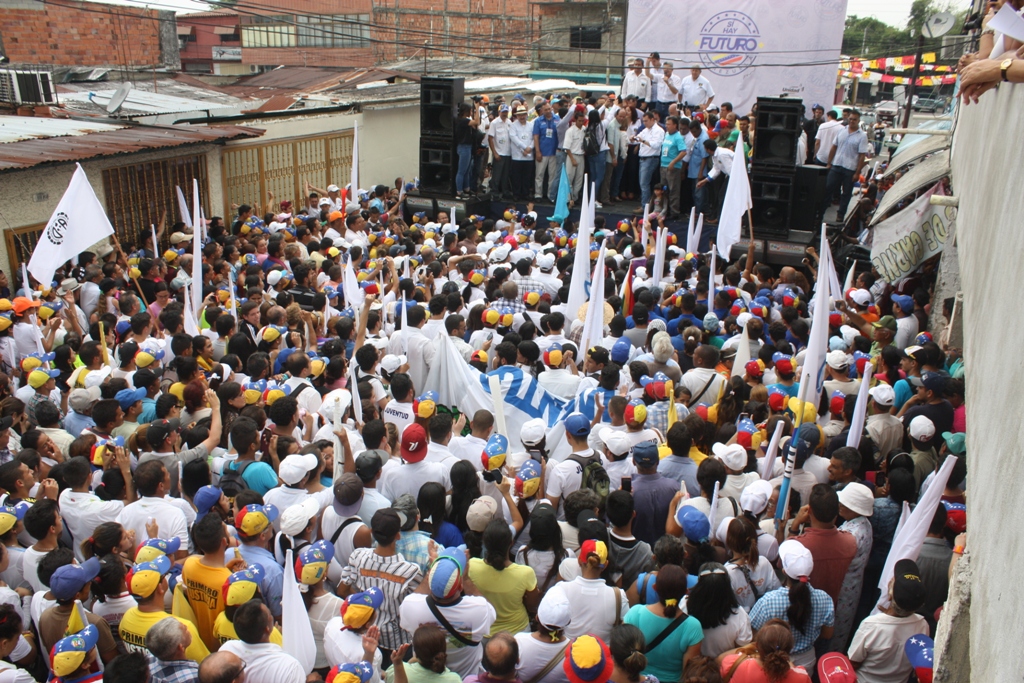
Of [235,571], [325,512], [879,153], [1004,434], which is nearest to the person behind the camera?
[1004,434]

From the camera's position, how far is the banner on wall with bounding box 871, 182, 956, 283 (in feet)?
28.0

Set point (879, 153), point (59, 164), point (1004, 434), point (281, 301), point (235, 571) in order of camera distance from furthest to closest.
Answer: point (879, 153) → point (59, 164) → point (281, 301) → point (235, 571) → point (1004, 434)

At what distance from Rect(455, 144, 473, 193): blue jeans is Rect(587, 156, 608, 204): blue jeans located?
223 centimetres

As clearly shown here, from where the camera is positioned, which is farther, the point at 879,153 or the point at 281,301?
the point at 879,153

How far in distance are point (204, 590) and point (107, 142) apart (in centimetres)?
906

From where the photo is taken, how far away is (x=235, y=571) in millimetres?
3984

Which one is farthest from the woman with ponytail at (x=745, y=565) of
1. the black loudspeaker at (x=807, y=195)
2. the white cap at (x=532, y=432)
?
→ the black loudspeaker at (x=807, y=195)

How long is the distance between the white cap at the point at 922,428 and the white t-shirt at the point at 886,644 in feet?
6.04

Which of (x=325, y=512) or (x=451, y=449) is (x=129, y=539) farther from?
(x=451, y=449)

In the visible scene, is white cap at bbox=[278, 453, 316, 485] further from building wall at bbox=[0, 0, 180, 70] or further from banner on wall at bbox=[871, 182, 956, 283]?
building wall at bbox=[0, 0, 180, 70]

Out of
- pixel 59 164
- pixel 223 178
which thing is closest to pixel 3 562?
pixel 59 164

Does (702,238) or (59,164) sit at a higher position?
(59,164)

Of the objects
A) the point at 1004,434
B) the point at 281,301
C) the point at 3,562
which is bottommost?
the point at 3,562

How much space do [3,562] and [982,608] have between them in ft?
14.6
